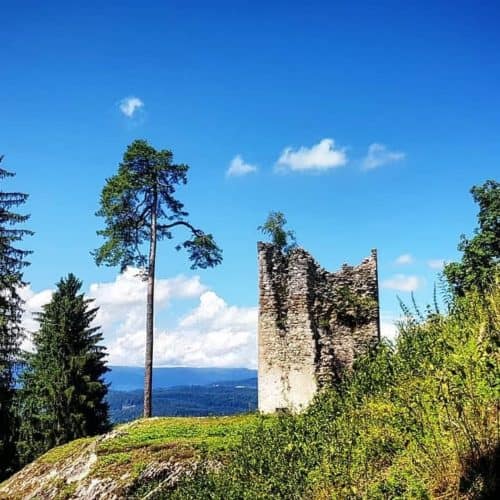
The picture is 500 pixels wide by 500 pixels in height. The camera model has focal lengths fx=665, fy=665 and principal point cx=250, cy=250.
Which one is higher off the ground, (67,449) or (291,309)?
(291,309)

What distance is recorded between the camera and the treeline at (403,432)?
7.07m

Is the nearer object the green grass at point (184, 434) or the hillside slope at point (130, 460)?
the hillside slope at point (130, 460)

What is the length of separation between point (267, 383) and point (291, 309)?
96.3 inches

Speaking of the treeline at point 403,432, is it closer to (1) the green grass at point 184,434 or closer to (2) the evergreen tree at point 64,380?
(1) the green grass at point 184,434

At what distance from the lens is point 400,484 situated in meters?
7.76

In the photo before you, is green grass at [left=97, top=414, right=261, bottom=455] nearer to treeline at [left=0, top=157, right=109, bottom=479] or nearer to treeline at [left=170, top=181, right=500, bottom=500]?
treeline at [left=170, top=181, right=500, bottom=500]

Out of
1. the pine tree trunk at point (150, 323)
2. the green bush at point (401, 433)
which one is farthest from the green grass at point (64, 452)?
the green bush at point (401, 433)

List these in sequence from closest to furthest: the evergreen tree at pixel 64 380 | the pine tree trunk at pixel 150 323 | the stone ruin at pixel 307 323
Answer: the stone ruin at pixel 307 323 → the pine tree trunk at pixel 150 323 → the evergreen tree at pixel 64 380

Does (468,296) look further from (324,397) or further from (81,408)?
(81,408)

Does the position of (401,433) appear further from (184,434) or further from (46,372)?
(46,372)

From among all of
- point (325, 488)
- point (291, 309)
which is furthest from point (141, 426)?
point (325, 488)

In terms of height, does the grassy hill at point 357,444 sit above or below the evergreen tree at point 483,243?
below

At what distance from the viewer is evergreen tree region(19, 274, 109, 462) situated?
95.6 ft

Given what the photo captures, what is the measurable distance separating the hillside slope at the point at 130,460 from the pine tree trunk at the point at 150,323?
440cm
